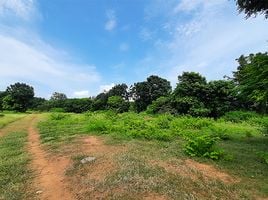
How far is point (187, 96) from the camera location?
1567 inches

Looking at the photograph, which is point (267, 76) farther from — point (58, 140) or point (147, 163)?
point (58, 140)

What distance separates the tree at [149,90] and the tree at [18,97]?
3562cm

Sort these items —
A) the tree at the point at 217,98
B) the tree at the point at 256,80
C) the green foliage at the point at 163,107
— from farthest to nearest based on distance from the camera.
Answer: the green foliage at the point at 163,107
the tree at the point at 217,98
the tree at the point at 256,80

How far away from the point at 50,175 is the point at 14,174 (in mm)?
1165

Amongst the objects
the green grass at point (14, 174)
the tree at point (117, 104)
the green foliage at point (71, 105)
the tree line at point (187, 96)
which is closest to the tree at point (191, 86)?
the tree line at point (187, 96)

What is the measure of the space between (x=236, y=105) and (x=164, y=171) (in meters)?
34.3

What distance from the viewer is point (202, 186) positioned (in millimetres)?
8602

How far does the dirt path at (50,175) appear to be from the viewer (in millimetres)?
8332

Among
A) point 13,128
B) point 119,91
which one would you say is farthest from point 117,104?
point 13,128

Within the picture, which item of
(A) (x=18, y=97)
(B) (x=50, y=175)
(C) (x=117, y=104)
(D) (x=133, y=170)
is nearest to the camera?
(D) (x=133, y=170)

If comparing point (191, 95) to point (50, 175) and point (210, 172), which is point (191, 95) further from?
point (50, 175)

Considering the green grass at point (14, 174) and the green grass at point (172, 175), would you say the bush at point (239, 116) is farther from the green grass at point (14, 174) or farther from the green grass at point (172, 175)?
the green grass at point (14, 174)

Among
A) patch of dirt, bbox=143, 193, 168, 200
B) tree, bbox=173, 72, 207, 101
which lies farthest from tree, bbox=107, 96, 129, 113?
patch of dirt, bbox=143, 193, 168, 200

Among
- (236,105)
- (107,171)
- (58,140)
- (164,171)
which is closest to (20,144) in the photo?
(58,140)
